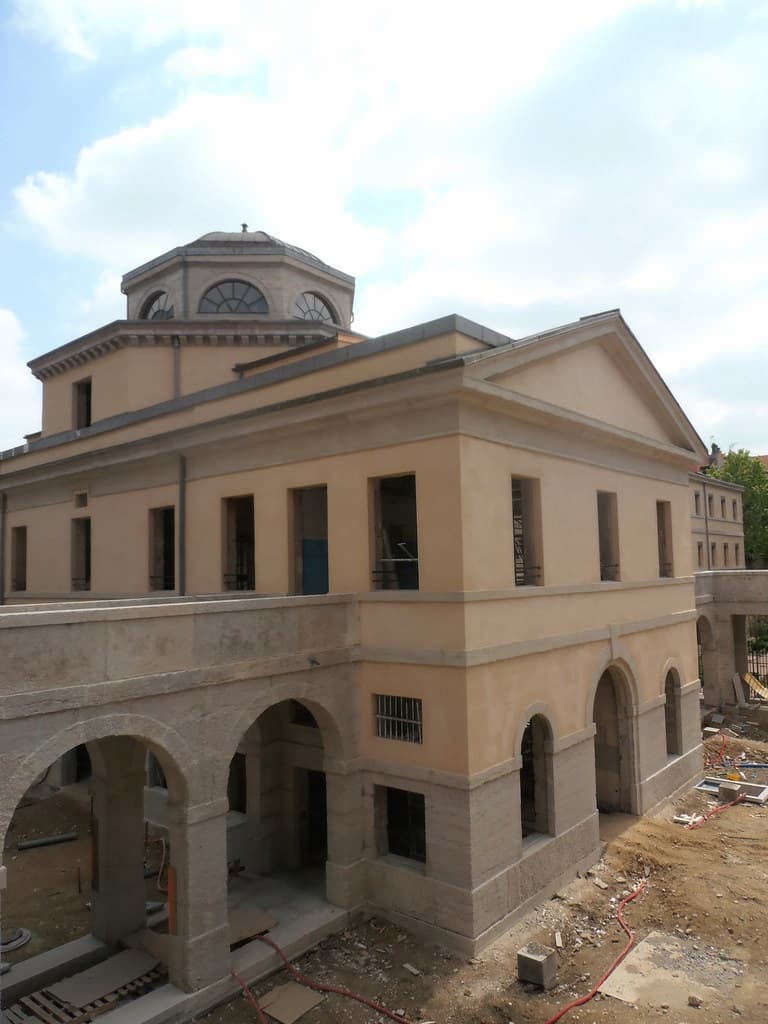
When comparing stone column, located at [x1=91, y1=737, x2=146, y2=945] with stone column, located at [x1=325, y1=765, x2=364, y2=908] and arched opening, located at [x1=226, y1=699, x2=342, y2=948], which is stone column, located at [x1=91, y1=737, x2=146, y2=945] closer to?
arched opening, located at [x1=226, y1=699, x2=342, y2=948]

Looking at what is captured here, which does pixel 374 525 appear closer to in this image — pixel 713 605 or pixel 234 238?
pixel 234 238

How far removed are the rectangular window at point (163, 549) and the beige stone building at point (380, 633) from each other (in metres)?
0.09

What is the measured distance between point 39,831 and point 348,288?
19395 mm

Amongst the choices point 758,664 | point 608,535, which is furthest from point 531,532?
point 758,664

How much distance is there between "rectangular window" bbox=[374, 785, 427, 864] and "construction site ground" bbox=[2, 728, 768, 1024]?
1.58 m

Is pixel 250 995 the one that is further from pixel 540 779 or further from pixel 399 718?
pixel 540 779

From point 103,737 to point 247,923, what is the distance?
4.34 m

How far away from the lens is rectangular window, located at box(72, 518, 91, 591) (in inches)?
823

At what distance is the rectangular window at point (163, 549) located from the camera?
1839 centimetres

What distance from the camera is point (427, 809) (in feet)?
41.3

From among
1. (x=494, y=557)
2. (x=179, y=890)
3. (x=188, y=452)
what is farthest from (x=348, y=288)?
(x=179, y=890)

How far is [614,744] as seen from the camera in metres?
17.9

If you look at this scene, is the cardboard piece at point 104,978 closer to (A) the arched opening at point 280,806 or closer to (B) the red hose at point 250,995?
(B) the red hose at point 250,995

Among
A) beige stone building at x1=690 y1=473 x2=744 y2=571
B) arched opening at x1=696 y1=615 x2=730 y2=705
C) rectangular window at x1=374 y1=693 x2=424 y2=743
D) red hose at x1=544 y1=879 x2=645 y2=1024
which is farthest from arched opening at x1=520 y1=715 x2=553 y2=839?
beige stone building at x1=690 y1=473 x2=744 y2=571
